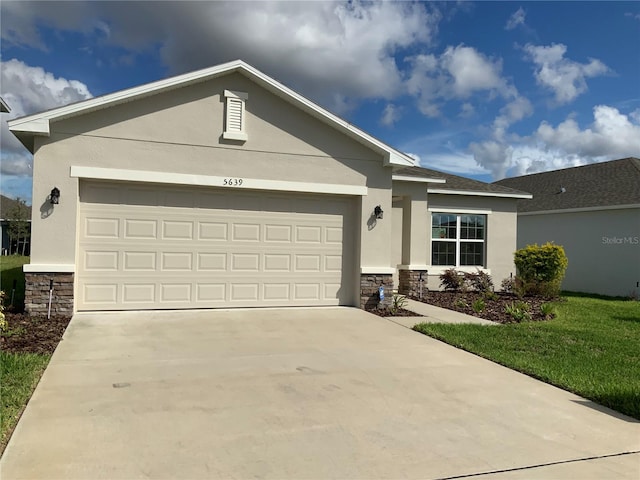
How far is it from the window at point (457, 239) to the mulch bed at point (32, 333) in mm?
10760

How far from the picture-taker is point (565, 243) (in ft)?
66.0

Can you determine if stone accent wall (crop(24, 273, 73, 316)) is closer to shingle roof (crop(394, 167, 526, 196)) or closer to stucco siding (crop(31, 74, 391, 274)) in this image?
stucco siding (crop(31, 74, 391, 274))

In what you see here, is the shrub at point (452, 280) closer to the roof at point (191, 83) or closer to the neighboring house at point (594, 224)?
the roof at point (191, 83)

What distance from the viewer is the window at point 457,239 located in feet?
52.2

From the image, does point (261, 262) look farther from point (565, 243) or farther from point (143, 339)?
point (565, 243)

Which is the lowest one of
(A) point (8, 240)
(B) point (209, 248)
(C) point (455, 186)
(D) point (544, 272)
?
(D) point (544, 272)

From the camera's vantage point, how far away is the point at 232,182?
10406mm

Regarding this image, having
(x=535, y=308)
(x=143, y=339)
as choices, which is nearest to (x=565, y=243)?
(x=535, y=308)

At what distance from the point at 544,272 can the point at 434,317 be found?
19.7 feet

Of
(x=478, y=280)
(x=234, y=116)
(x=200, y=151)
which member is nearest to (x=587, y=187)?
(x=478, y=280)

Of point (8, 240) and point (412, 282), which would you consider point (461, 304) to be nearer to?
point (412, 282)

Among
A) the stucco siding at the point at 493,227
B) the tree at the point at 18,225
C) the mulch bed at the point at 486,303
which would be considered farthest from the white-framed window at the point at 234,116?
the tree at the point at 18,225

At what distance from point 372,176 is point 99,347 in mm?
6828

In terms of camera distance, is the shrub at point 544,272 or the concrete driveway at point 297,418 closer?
the concrete driveway at point 297,418
